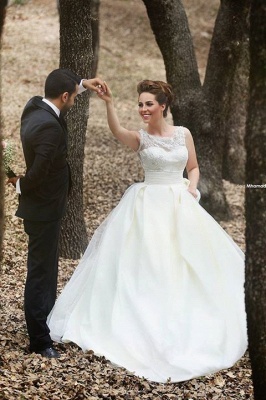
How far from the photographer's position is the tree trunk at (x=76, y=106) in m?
8.41

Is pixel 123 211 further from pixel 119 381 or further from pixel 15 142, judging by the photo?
pixel 15 142

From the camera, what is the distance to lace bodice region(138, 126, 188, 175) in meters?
6.79

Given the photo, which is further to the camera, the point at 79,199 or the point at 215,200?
the point at 215,200

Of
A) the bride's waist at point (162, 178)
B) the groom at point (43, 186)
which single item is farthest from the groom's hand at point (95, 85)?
the bride's waist at point (162, 178)

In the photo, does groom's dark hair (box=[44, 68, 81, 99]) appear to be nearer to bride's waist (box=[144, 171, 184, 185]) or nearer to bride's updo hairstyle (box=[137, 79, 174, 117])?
bride's updo hairstyle (box=[137, 79, 174, 117])

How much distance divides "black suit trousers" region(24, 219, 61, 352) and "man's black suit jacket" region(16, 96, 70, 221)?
0.37ft

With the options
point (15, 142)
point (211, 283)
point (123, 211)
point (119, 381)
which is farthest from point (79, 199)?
point (15, 142)

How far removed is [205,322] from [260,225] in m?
2.15

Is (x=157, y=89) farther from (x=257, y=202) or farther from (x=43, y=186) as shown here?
(x=257, y=202)

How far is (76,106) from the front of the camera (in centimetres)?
868

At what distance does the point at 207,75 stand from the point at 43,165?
20.3 ft

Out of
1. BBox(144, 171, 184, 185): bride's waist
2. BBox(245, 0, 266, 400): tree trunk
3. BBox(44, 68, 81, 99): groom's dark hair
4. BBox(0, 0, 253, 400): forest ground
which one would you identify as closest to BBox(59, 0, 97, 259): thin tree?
BBox(0, 0, 253, 400): forest ground

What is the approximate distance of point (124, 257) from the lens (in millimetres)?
6441

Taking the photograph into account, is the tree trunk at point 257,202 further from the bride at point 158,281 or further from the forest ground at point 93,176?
the bride at point 158,281
